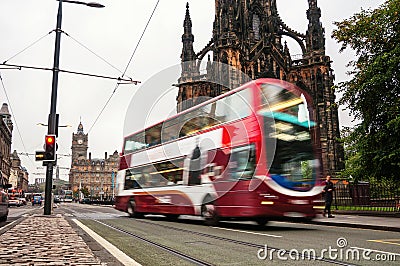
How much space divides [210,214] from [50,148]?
6881 mm

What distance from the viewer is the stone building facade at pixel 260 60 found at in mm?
46719

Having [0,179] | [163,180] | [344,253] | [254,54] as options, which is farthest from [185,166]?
[254,54]

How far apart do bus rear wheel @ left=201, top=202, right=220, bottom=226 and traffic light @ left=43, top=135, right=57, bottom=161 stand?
20.5ft

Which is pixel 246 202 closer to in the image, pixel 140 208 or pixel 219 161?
pixel 219 161

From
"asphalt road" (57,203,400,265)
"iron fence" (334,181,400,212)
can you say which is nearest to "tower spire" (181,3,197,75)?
"iron fence" (334,181,400,212)

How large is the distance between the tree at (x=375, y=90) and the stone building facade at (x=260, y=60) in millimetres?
24865

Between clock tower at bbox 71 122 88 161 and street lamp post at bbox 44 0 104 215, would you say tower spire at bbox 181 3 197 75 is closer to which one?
street lamp post at bbox 44 0 104 215

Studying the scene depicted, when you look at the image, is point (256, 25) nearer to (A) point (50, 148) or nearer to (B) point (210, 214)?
(A) point (50, 148)

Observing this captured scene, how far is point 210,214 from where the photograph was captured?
48.7ft

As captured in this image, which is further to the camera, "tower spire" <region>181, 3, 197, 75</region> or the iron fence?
"tower spire" <region>181, 3, 197, 75</region>

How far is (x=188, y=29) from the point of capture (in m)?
55.7

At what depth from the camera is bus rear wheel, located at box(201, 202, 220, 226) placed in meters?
14.6

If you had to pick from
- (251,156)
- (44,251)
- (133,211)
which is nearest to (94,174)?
(133,211)

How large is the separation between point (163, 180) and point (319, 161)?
673cm
